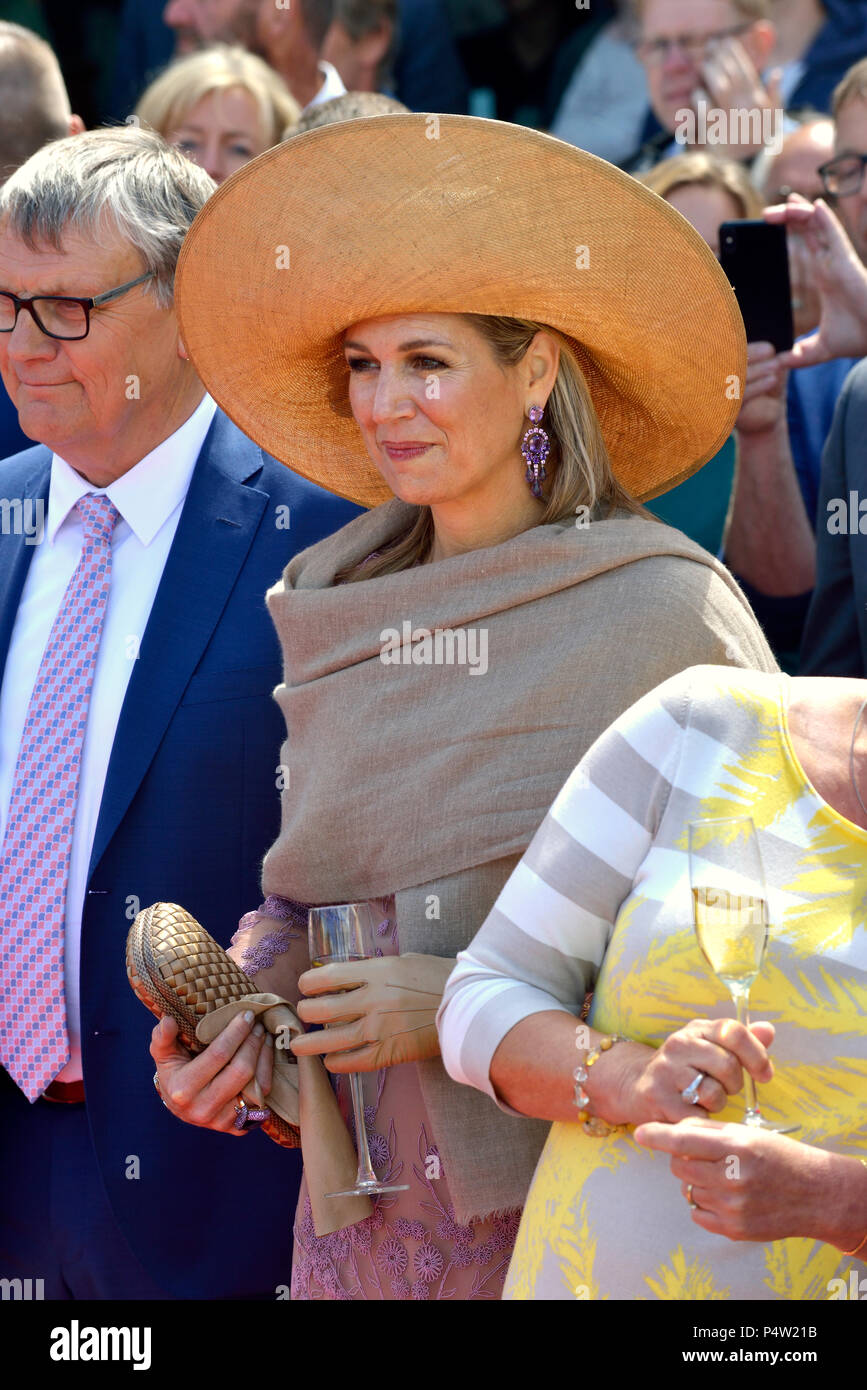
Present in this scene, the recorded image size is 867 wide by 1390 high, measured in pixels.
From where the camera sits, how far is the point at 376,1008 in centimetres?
230

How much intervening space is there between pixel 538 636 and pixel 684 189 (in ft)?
8.01

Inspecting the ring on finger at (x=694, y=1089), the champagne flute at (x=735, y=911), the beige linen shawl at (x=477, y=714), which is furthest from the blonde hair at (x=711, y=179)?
the ring on finger at (x=694, y=1089)

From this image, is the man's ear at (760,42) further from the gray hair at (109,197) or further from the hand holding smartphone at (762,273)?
the gray hair at (109,197)

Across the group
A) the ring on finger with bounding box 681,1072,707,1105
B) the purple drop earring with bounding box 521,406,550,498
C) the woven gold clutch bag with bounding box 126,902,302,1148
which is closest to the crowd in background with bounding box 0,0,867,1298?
the ring on finger with bounding box 681,1072,707,1105

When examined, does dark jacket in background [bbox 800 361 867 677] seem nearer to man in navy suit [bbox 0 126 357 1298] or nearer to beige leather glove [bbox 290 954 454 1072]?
man in navy suit [bbox 0 126 357 1298]

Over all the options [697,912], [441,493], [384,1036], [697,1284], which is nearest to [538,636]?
[441,493]

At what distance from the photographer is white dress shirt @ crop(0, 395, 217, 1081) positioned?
2.96 meters

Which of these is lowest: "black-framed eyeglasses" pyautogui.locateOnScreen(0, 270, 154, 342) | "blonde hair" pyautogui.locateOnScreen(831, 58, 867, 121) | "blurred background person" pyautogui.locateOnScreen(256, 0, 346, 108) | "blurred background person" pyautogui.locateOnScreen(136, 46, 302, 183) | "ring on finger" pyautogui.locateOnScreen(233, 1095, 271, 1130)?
"ring on finger" pyautogui.locateOnScreen(233, 1095, 271, 1130)

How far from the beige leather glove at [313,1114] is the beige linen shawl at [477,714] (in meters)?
0.14

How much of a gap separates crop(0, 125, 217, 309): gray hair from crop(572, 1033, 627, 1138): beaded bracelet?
1.75m

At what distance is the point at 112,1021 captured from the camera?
113 inches

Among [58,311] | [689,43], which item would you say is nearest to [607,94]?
[689,43]

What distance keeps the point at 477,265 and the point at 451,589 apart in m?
0.46

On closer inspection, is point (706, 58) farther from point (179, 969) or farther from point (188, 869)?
point (179, 969)
